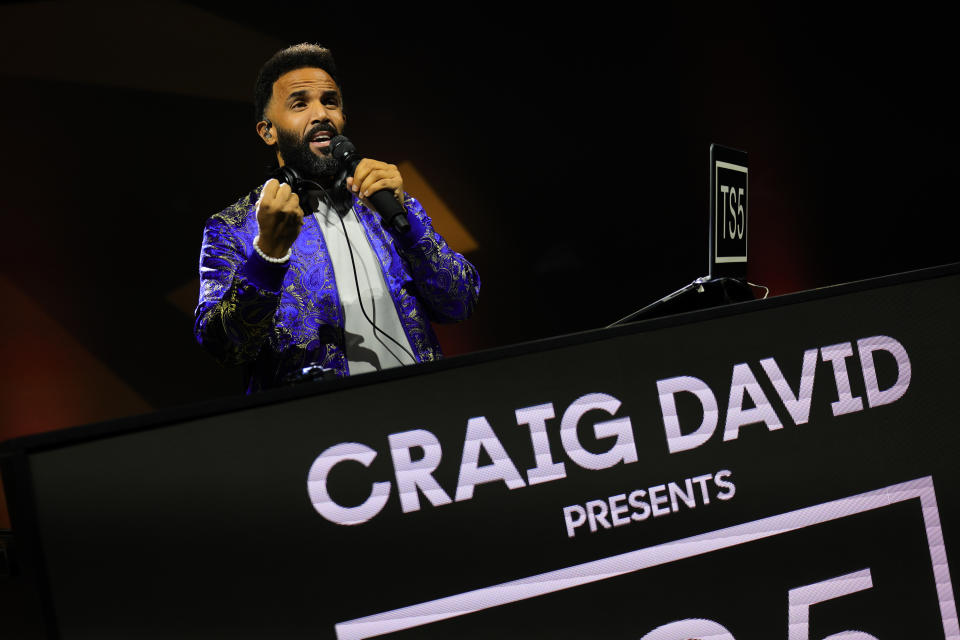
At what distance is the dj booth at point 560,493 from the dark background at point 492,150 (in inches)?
102

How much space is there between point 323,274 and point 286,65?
0.52 meters

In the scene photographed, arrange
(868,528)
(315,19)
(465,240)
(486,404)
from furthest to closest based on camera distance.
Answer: (465,240)
(315,19)
(868,528)
(486,404)

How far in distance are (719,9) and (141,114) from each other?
112 inches

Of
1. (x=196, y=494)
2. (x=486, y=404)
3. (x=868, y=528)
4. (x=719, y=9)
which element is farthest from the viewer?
(x=719, y=9)

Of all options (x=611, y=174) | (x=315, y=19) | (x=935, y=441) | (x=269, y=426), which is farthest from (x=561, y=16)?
(x=269, y=426)

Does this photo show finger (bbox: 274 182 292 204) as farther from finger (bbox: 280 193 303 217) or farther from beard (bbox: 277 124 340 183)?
Result: beard (bbox: 277 124 340 183)

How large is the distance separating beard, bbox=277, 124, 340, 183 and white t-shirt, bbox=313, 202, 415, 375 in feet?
0.28

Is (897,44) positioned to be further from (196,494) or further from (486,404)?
(196,494)

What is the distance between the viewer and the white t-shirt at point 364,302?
1.71 meters

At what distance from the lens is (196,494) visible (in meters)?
0.96

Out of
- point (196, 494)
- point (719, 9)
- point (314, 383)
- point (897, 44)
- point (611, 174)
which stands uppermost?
point (719, 9)

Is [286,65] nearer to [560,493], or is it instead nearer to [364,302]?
[364,302]

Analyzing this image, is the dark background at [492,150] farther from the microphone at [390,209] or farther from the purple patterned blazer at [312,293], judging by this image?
the microphone at [390,209]

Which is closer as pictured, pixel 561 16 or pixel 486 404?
pixel 486 404
